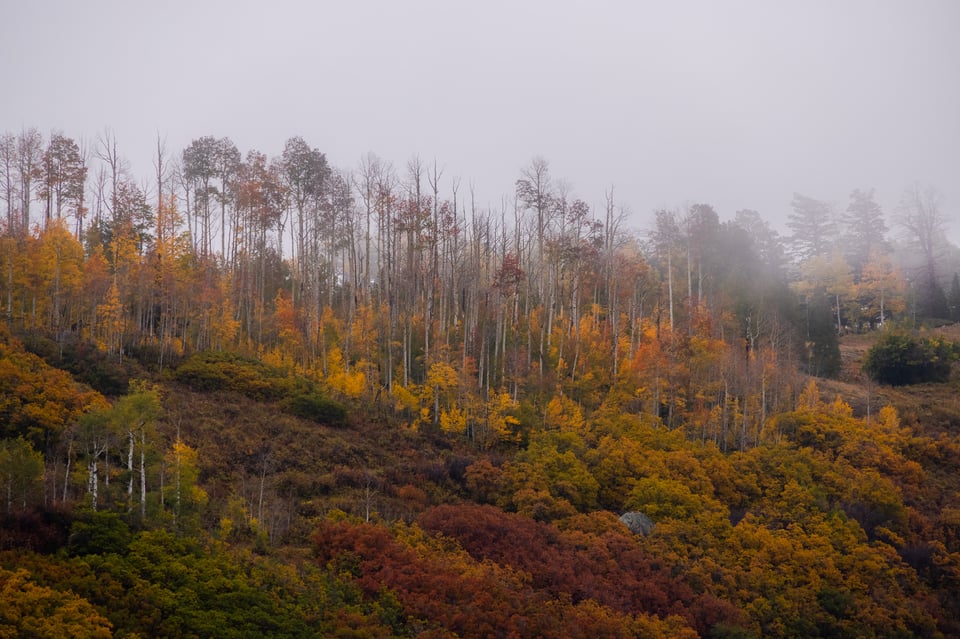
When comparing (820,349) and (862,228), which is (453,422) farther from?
(862,228)

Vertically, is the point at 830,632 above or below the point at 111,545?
below

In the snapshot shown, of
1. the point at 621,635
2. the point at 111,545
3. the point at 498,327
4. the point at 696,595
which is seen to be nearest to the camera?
the point at 111,545

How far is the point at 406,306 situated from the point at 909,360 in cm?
3237

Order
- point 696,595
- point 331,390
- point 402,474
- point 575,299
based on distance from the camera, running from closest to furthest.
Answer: point 696,595 < point 402,474 < point 331,390 < point 575,299

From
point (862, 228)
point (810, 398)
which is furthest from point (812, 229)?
point (810, 398)

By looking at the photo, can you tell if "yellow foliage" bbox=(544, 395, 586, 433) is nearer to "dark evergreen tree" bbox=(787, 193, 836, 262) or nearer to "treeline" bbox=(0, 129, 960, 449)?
"treeline" bbox=(0, 129, 960, 449)

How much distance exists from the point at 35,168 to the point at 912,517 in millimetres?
44019

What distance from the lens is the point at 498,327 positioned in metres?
33.2

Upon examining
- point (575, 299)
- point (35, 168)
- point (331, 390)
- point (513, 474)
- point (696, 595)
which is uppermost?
point (35, 168)

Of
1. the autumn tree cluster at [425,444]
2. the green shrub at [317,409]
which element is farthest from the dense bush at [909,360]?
the green shrub at [317,409]

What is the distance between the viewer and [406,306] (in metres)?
33.2

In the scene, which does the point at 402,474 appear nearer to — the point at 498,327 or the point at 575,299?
the point at 498,327

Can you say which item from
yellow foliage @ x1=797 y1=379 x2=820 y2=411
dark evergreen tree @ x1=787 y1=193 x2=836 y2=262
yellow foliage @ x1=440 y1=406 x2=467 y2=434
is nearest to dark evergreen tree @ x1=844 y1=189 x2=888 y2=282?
dark evergreen tree @ x1=787 y1=193 x2=836 y2=262

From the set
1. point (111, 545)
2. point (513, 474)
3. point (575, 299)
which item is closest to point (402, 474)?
point (513, 474)
